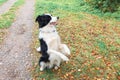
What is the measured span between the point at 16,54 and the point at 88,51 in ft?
10.0

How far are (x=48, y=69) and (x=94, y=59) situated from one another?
6.59ft

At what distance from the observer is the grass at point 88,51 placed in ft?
23.6

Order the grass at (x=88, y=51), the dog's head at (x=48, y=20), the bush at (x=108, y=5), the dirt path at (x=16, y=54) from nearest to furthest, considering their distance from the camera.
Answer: the dog's head at (x=48, y=20), the grass at (x=88, y=51), the dirt path at (x=16, y=54), the bush at (x=108, y=5)

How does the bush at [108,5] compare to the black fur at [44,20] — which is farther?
the bush at [108,5]

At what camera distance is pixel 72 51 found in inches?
359

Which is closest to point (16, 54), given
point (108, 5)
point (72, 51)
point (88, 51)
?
point (72, 51)

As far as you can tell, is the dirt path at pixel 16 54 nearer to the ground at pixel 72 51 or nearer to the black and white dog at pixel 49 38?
the ground at pixel 72 51

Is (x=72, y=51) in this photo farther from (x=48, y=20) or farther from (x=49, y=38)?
(x=48, y=20)

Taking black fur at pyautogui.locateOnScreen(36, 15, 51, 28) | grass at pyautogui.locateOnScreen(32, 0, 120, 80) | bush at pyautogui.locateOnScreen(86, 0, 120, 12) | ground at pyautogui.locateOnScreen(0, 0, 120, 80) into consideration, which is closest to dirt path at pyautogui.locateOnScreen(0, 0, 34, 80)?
ground at pyautogui.locateOnScreen(0, 0, 120, 80)

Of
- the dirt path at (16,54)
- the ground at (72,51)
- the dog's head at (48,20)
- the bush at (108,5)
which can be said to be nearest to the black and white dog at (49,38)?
the dog's head at (48,20)

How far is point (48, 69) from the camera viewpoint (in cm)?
736

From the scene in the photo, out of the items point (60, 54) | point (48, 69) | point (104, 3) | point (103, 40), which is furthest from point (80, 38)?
point (104, 3)

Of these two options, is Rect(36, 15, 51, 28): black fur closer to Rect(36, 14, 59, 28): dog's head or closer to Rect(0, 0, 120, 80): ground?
Rect(36, 14, 59, 28): dog's head

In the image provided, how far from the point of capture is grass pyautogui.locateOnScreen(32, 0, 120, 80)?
7.20 meters
